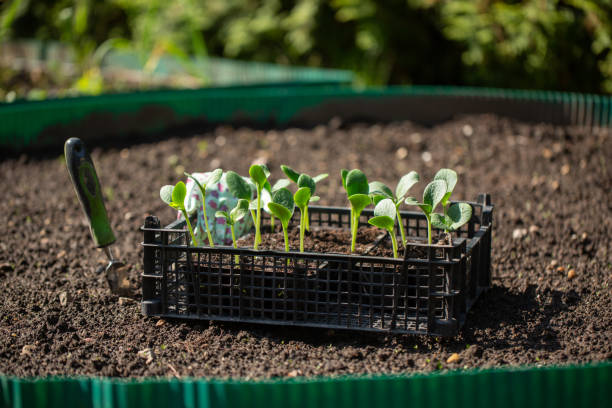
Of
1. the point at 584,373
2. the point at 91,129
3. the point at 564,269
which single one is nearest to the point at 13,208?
the point at 91,129

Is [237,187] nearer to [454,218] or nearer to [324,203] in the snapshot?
[454,218]

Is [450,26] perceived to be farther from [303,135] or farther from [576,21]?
[303,135]

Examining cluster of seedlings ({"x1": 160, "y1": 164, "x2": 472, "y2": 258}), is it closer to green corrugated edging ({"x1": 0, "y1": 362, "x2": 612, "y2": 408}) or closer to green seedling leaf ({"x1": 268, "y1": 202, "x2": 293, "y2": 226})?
green seedling leaf ({"x1": 268, "y1": 202, "x2": 293, "y2": 226})

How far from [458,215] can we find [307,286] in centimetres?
52

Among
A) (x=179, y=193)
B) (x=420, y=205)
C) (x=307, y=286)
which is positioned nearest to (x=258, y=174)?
(x=179, y=193)

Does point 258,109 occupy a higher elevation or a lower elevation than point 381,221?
higher

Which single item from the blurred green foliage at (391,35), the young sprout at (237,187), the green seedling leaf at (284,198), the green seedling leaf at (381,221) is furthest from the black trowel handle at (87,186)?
the blurred green foliage at (391,35)

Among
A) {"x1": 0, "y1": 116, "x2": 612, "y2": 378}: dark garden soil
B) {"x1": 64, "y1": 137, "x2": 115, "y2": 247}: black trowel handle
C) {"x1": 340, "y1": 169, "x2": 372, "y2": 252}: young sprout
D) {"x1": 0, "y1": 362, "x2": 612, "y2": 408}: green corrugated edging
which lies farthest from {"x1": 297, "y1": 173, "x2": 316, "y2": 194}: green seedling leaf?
{"x1": 0, "y1": 362, "x2": 612, "y2": 408}: green corrugated edging

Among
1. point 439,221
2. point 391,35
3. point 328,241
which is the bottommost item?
point 328,241

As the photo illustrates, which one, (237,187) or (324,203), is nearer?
(237,187)

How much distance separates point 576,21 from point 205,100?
2.75 metres

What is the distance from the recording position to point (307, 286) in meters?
2.16

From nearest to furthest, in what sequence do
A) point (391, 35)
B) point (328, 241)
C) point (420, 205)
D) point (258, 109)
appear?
point (420, 205), point (328, 241), point (258, 109), point (391, 35)

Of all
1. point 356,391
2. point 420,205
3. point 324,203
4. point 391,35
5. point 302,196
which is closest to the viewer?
point 356,391
